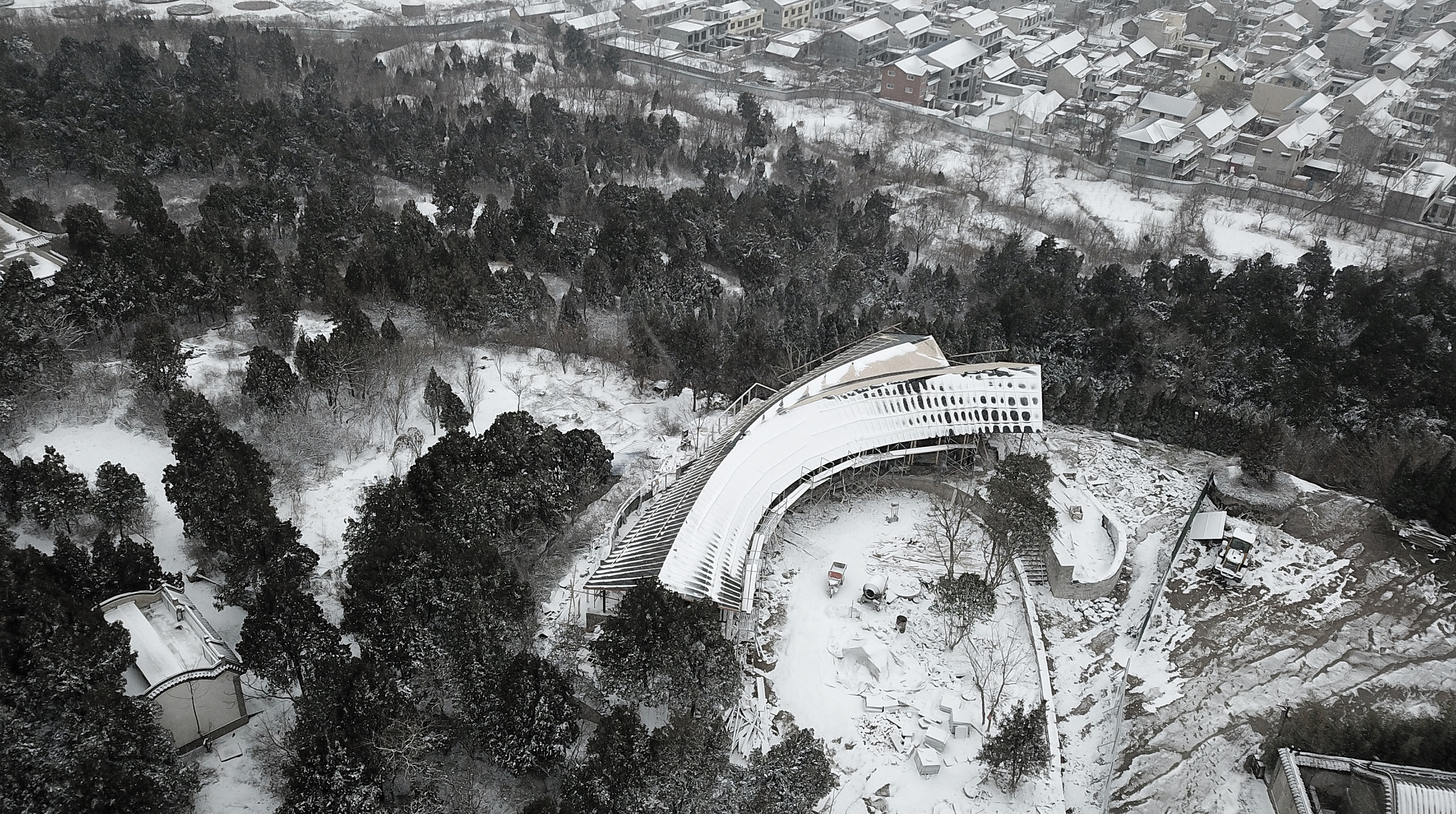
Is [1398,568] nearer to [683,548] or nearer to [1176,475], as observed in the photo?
[1176,475]

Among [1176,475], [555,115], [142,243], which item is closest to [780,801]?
[1176,475]

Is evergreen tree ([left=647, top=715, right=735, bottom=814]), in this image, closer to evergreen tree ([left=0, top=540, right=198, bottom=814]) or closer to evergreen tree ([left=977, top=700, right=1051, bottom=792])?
evergreen tree ([left=977, top=700, right=1051, bottom=792])

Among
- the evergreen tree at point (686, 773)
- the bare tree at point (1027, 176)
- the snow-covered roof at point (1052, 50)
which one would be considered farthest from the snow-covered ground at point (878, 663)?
the snow-covered roof at point (1052, 50)

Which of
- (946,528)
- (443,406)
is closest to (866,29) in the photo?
(443,406)

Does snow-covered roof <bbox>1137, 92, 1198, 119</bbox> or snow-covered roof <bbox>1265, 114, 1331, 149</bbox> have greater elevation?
snow-covered roof <bbox>1137, 92, 1198, 119</bbox>

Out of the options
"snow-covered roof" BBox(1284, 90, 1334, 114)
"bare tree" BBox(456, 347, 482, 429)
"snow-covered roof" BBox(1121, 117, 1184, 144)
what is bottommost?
"snow-covered roof" BBox(1284, 90, 1334, 114)

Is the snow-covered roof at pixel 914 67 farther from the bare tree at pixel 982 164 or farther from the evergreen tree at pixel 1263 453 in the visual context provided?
the evergreen tree at pixel 1263 453

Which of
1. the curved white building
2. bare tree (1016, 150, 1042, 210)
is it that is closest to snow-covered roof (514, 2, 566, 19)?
bare tree (1016, 150, 1042, 210)

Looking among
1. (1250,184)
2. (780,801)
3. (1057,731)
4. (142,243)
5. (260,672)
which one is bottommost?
(1250,184)
